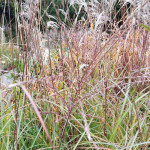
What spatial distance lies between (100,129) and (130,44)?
→ 1.15 m

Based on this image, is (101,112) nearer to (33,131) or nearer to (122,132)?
(122,132)

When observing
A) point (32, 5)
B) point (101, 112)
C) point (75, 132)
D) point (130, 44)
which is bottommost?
point (75, 132)

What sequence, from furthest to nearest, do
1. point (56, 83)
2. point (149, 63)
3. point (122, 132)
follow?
point (149, 63), point (56, 83), point (122, 132)

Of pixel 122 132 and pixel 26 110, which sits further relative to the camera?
pixel 26 110

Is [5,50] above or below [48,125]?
below

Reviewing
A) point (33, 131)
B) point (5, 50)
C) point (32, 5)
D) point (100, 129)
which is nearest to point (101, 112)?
point (100, 129)

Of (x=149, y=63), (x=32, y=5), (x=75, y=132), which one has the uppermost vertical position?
(x=32, y=5)

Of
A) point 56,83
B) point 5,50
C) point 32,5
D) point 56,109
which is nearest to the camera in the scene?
point 32,5

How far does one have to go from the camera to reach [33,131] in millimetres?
943

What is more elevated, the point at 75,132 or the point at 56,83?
the point at 56,83

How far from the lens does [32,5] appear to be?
0.75 m

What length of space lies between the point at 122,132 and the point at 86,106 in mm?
251

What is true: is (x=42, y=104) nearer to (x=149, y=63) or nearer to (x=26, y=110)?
(x=26, y=110)

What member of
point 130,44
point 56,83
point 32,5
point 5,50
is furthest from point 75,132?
point 5,50
